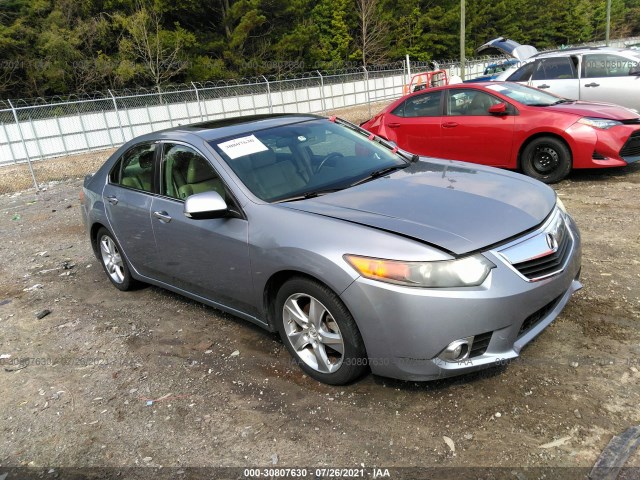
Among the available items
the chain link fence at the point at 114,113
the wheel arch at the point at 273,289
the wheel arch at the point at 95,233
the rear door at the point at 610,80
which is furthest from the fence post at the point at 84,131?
the wheel arch at the point at 273,289

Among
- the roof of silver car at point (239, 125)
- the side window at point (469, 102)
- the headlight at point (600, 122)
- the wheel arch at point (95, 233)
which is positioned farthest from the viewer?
the side window at point (469, 102)

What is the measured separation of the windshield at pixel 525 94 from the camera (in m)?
7.62

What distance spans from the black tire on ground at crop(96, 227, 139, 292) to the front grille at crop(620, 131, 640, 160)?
634 centimetres

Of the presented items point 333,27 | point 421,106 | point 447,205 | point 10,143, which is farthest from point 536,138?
point 333,27

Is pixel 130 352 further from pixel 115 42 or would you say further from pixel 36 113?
pixel 115 42

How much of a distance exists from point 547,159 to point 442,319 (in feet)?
18.2

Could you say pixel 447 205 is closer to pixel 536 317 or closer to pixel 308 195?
pixel 536 317

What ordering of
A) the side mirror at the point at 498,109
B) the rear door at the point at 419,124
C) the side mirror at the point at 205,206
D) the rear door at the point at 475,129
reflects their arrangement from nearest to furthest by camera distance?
the side mirror at the point at 205,206 → the side mirror at the point at 498,109 → the rear door at the point at 475,129 → the rear door at the point at 419,124

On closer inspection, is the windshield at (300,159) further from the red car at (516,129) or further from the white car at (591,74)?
the white car at (591,74)

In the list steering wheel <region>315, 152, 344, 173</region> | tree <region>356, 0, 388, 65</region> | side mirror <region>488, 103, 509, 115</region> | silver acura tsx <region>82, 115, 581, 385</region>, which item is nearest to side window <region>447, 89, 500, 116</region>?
side mirror <region>488, 103, 509, 115</region>

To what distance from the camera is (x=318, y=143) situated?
411 cm

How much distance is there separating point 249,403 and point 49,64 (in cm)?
3378

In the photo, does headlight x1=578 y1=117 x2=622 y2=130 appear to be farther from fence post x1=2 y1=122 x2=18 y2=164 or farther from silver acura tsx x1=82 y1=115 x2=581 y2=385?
fence post x1=2 y1=122 x2=18 y2=164

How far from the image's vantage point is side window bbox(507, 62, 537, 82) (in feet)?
34.0
